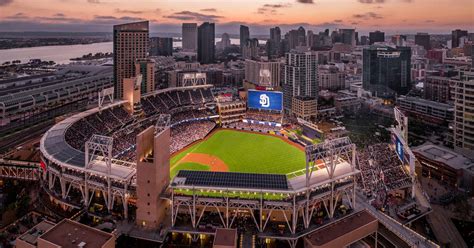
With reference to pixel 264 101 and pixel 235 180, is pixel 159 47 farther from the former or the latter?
pixel 235 180

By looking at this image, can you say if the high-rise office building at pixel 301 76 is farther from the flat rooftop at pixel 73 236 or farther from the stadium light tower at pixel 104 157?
the flat rooftop at pixel 73 236

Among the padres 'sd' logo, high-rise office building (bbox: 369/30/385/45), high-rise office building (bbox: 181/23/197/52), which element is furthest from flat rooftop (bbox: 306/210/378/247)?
high-rise office building (bbox: 181/23/197/52)

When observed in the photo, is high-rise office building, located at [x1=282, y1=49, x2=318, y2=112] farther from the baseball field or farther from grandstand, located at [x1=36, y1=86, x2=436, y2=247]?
grandstand, located at [x1=36, y1=86, x2=436, y2=247]

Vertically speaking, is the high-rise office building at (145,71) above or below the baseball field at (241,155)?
above

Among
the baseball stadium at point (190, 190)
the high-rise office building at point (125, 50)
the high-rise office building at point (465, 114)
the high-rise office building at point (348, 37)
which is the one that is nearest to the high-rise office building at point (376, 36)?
the high-rise office building at point (348, 37)

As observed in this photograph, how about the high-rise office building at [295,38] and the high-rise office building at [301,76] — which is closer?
the high-rise office building at [301,76]

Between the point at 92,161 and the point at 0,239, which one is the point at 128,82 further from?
the point at 0,239
